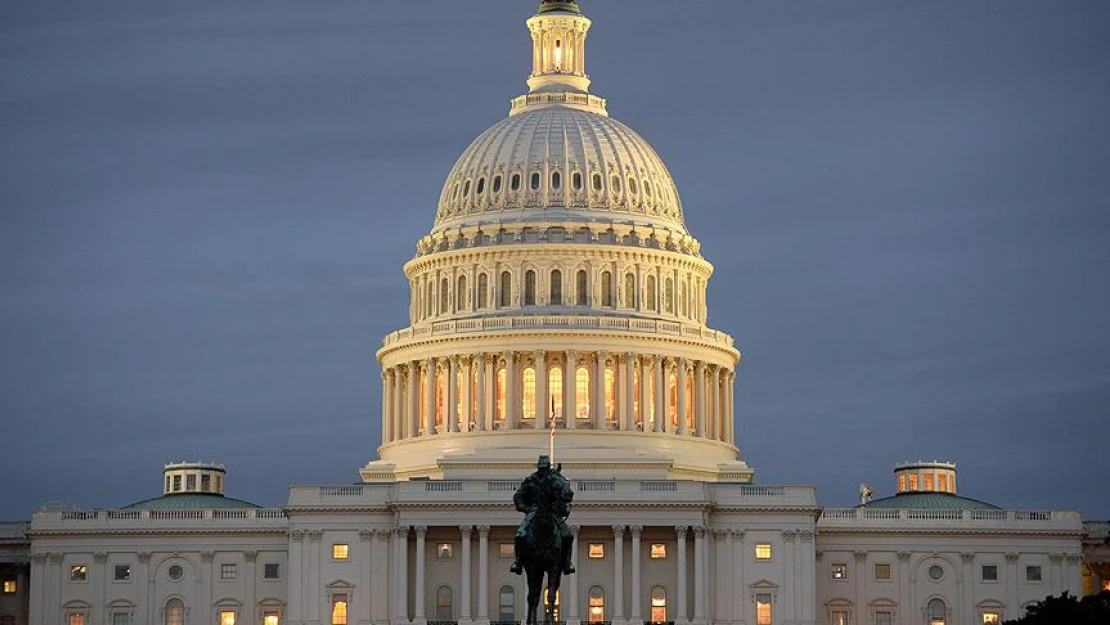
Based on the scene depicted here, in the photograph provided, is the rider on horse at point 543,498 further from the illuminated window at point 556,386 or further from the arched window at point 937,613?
the illuminated window at point 556,386

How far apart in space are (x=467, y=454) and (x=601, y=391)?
31.8ft

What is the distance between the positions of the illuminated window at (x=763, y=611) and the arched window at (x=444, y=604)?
17.8 m

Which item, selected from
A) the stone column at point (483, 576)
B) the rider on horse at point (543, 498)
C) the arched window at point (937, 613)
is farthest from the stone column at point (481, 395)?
the rider on horse at point (543, 498)

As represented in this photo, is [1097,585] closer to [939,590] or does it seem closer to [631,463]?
[939,590]

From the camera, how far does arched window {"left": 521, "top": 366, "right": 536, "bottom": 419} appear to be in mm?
197625

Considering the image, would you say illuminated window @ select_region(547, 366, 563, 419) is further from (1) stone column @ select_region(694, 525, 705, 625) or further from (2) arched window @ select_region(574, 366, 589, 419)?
(1) stone column @ select_region(694, 525, 705, 625)

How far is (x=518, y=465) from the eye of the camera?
192125mm

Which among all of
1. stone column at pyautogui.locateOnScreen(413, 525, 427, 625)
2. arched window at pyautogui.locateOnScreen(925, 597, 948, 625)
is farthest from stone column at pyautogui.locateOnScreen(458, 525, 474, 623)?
arched window at pyautogui.locateOnScreen(925, 597, 948, 625)

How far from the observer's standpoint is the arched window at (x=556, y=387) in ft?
648

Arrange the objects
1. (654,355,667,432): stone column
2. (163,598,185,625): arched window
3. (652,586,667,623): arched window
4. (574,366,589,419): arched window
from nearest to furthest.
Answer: (652,586,667,623): arched window, (163,598,185,625): arched window, (574,366,589,419): arched window, (654,355,667,432): stone column

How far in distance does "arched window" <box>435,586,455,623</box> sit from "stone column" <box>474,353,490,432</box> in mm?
15244

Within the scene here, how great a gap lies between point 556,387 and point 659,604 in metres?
20.0

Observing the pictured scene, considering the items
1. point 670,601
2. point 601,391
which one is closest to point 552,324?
point 601,391

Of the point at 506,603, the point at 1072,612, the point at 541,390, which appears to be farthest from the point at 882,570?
the point at 1072,612
